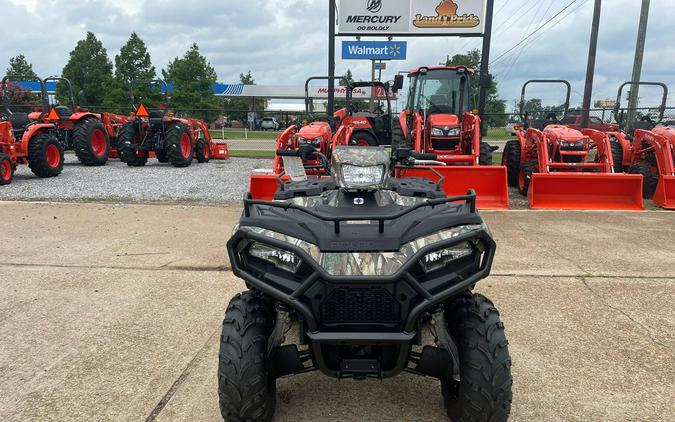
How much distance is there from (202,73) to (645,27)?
108 feet

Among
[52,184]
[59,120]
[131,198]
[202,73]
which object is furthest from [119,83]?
[131,198]

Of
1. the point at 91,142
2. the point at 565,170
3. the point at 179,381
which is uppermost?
the point at 91,142

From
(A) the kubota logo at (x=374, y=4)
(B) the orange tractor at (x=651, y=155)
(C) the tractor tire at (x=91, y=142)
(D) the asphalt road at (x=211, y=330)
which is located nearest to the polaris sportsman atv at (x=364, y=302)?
(D) the asphalt road at (x=211, y=330)

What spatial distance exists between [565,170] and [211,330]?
8.31 metres

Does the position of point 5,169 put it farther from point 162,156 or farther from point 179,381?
point 179,381

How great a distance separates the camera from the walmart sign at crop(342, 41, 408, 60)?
16031mm

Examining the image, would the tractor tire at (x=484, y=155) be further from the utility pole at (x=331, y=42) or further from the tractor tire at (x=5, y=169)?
the tractor tire at (x=5, y=169)

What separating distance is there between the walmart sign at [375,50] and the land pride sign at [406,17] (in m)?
2.17

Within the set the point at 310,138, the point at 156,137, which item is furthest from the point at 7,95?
the point at 310,138

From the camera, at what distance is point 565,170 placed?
9453mm

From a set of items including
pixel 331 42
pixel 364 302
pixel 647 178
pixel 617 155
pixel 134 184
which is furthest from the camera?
pixel 331 42

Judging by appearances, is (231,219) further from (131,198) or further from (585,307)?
(585,307)

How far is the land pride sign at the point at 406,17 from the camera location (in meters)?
13.4

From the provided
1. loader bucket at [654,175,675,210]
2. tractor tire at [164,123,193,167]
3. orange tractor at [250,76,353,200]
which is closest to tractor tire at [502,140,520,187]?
loader bucket at [654,175,675,210]
